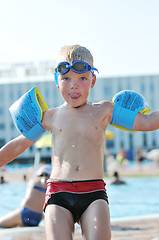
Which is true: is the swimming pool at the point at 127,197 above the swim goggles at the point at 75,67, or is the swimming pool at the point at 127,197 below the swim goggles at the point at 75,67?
below

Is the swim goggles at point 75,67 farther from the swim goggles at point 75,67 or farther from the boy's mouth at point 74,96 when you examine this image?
the boy's mouth at point 74,96

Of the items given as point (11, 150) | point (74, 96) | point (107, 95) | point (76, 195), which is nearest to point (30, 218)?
point (11, 150)

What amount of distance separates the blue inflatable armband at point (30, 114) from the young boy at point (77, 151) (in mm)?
107

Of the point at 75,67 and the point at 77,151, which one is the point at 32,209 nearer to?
the point at 77,151

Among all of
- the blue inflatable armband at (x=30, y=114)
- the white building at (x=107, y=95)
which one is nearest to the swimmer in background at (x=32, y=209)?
the blue inflatable armband at (x=30, y=114)

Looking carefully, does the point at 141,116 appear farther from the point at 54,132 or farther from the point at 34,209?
the point at 34,209

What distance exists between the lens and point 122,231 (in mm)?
5602

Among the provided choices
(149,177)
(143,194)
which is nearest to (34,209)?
(143,194)

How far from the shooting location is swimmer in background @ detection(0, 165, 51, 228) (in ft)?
20.5

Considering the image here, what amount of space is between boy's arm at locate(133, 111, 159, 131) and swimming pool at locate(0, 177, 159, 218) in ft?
29.0

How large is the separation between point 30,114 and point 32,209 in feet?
11.4

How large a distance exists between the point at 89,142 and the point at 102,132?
16 centimetres

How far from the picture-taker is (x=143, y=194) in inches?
602

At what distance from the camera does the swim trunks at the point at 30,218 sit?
245 inches
